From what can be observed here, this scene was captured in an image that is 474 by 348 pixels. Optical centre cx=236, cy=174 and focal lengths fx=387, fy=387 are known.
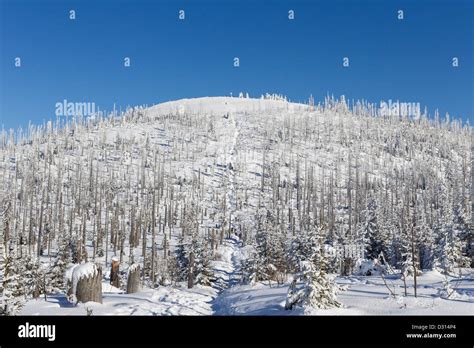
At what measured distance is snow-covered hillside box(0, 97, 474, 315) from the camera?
16.6 meters

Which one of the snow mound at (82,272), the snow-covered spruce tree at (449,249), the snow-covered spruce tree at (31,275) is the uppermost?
the snow mound at (82,272)

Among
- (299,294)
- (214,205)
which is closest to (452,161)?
(214,205)

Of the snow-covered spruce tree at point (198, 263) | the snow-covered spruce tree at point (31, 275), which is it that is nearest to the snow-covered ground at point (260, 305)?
the snow-covered spruce tree at point (198, 263)

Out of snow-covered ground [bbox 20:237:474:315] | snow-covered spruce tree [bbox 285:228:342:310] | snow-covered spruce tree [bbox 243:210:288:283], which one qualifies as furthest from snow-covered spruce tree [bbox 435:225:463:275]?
snow-covered spruce tree [bbox 285:228:342:310]

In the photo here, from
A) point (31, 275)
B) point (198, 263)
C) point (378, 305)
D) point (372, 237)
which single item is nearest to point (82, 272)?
point (378, 305)

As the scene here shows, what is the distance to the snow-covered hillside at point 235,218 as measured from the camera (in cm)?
1659

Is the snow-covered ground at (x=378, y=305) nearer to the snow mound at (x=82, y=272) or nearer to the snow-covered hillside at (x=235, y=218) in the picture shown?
the snow-covered hillside at (x=235, y=218)

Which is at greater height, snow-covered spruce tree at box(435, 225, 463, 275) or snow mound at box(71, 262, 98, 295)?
snow mound at box(71, 262, 98, 295)

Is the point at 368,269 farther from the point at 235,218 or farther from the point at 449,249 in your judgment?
the point at 235,218

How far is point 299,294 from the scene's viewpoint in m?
12.7

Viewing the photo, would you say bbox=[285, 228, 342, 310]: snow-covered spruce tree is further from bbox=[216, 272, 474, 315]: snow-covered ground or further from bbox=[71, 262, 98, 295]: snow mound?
bbox=[71, 262, 98, 295]: snow mound

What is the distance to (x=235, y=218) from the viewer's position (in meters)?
107
